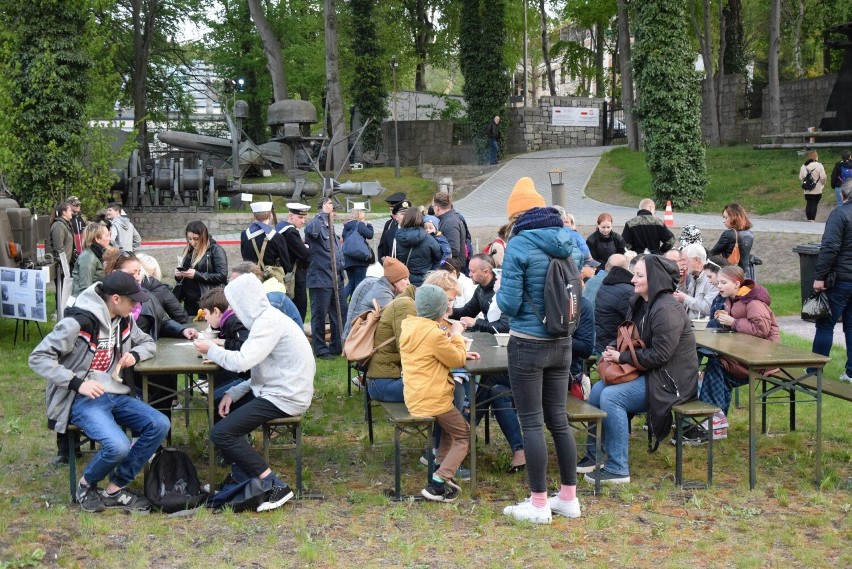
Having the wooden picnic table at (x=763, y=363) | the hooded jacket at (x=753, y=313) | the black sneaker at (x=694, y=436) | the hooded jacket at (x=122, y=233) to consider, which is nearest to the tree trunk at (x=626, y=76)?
the hooded jacket at (x=122, y=233)

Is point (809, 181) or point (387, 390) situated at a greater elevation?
point (809, 181)

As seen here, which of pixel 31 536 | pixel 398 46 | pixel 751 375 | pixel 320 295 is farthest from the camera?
pixel 398 46

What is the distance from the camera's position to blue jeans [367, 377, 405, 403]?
6473 millimetres

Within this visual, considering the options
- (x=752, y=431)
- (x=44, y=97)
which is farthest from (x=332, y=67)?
(x=752, y=431)

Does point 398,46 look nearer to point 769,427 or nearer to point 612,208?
point 612,208

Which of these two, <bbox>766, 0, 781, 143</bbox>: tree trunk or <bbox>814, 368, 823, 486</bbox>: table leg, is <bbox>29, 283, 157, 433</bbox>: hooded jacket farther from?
<bbox>766, 0, 781, 143</bbox>: tree trunk

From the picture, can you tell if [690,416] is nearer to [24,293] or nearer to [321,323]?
[321,323]

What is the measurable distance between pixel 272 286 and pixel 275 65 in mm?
23112

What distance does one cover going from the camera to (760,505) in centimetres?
583

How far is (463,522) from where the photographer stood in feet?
18.2

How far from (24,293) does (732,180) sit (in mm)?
17899

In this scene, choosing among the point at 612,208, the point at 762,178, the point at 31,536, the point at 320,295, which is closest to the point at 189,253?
the point at 320,295

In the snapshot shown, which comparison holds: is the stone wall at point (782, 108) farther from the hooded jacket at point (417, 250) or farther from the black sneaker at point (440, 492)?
the black sneaker at point (440, 492)

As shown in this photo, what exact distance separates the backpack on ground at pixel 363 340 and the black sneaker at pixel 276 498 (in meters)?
1.10
